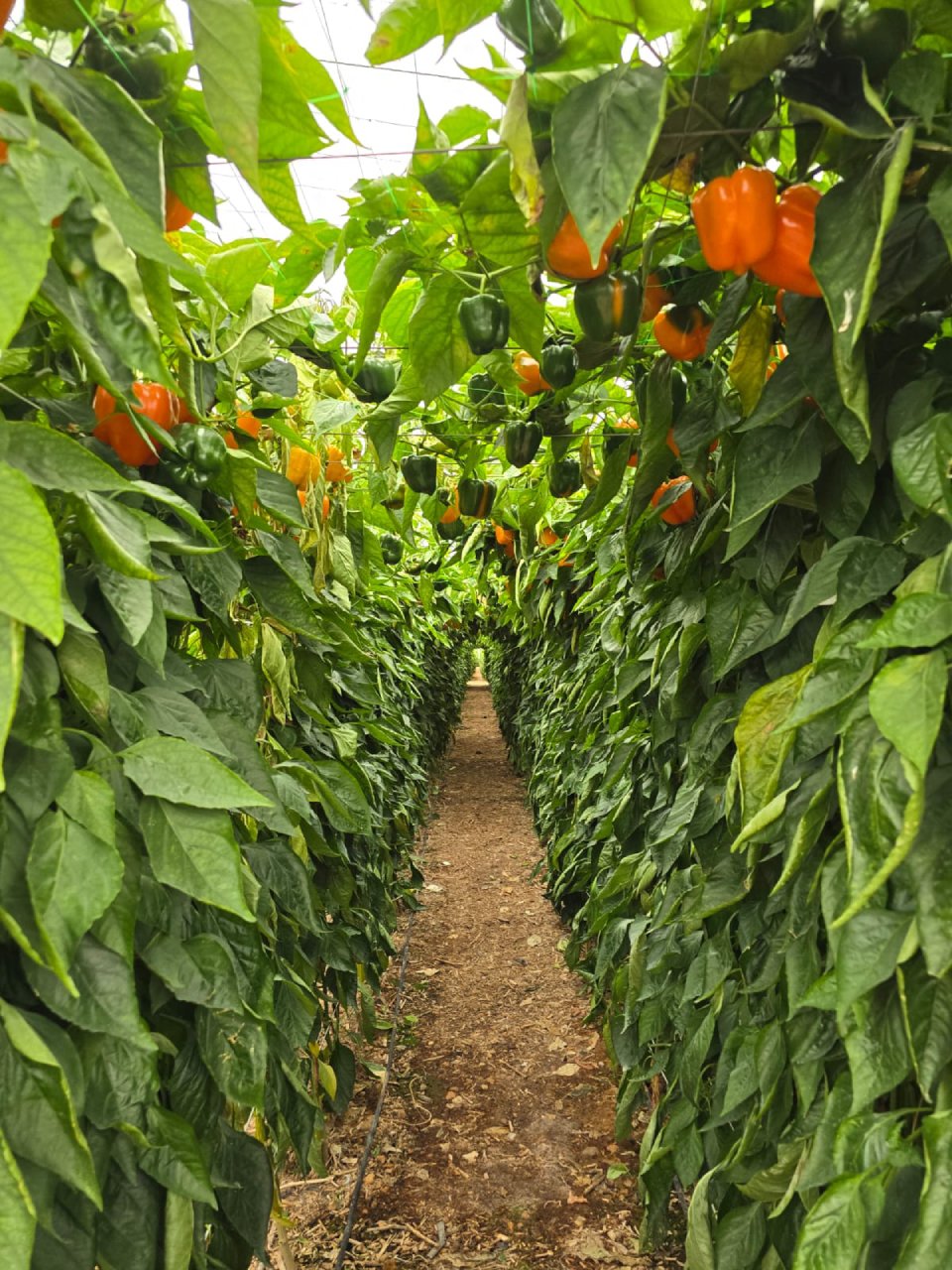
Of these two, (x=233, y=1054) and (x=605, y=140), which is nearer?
(x=605, y=140)

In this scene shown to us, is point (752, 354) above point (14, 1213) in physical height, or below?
above

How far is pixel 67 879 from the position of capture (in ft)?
2.65

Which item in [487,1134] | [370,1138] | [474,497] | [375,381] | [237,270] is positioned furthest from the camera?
[487,1134]

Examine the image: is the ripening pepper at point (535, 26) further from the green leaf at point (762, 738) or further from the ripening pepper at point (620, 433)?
the ripening pepper at point (620, 433)

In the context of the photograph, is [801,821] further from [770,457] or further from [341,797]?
[341,797]

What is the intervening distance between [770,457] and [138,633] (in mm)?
791

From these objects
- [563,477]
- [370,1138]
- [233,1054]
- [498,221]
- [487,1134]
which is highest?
[498,221]

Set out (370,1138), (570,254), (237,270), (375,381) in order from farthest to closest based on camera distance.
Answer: (370,1138) < (375,381) < (237,270) < (570,254)

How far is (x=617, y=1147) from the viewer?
9.55 feet

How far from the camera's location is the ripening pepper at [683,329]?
4.19 ft

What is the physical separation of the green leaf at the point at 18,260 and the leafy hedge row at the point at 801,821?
723 millimetres

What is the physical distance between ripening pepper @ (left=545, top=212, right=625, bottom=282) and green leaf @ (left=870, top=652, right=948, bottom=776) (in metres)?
0.54

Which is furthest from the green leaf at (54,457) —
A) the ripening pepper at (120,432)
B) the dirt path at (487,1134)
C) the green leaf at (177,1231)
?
the dirt path at (487,1134)

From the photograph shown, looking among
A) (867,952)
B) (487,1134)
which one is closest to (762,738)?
(867,952)
